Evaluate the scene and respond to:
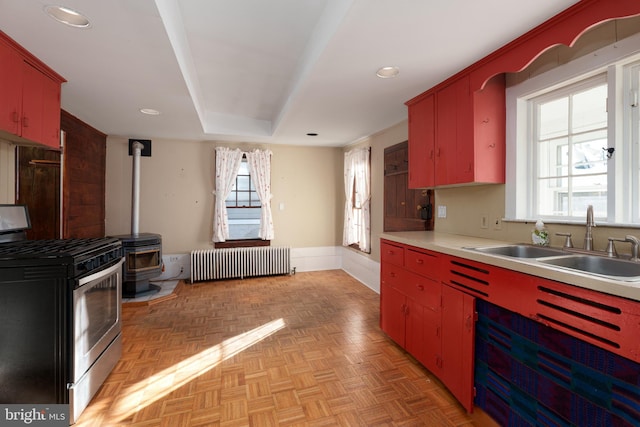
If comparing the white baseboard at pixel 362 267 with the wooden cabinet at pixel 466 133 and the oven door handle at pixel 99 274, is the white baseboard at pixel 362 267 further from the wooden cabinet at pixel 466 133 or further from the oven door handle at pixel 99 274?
the oven door handle at pixel 99 274

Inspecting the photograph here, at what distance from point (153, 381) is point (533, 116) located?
3.40 metres

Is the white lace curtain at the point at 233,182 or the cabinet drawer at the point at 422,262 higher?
the white lace curtain at the point at 233,182

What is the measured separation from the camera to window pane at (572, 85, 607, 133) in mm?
1768

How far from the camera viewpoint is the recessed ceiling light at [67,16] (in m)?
1.58

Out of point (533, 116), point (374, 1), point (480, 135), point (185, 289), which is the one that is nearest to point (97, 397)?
point (185, 289)

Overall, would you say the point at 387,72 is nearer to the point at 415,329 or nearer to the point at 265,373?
the point at 415,329

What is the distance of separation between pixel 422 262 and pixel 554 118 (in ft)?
4.49

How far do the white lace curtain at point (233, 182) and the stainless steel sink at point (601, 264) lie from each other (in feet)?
13.6

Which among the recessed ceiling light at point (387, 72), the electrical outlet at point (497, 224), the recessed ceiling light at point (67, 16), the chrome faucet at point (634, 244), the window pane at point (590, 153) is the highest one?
the recessed ceiling light at point (387, 72)

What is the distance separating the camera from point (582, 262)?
1620mm

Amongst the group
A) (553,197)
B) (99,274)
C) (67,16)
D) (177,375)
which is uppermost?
(67,16)

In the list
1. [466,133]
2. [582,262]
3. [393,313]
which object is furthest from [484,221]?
[393,313]

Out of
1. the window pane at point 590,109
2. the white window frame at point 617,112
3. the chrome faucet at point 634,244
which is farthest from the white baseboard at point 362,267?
the chrome faucet at point 634,244

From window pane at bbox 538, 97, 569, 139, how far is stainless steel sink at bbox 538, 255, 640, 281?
92 centimetres
